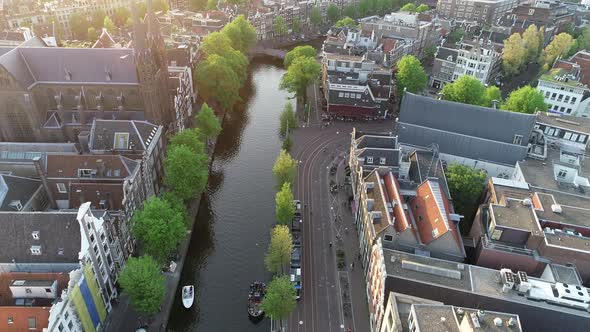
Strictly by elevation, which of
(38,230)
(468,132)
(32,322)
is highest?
(468,132)

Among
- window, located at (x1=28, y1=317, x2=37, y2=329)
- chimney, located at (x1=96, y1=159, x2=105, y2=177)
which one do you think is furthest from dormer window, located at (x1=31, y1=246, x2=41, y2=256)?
chimney, located at (x1=96, y1=159, x2=105, y2=177)

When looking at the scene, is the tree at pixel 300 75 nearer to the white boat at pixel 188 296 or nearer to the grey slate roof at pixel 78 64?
the grey slate roof at pixel 78 64

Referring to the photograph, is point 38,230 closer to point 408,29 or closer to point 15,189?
point 15,189

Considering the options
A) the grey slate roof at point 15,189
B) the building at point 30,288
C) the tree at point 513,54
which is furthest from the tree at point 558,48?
the building at point 30,288

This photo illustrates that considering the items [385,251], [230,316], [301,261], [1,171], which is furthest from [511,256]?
[1,171]

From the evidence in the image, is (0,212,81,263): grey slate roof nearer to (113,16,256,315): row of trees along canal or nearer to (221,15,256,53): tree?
(113,16,256,315): row of trees along canal

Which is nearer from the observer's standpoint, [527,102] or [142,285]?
[142,285]

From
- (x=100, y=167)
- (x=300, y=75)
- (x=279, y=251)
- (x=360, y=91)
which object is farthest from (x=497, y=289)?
(x=300, y=75)
